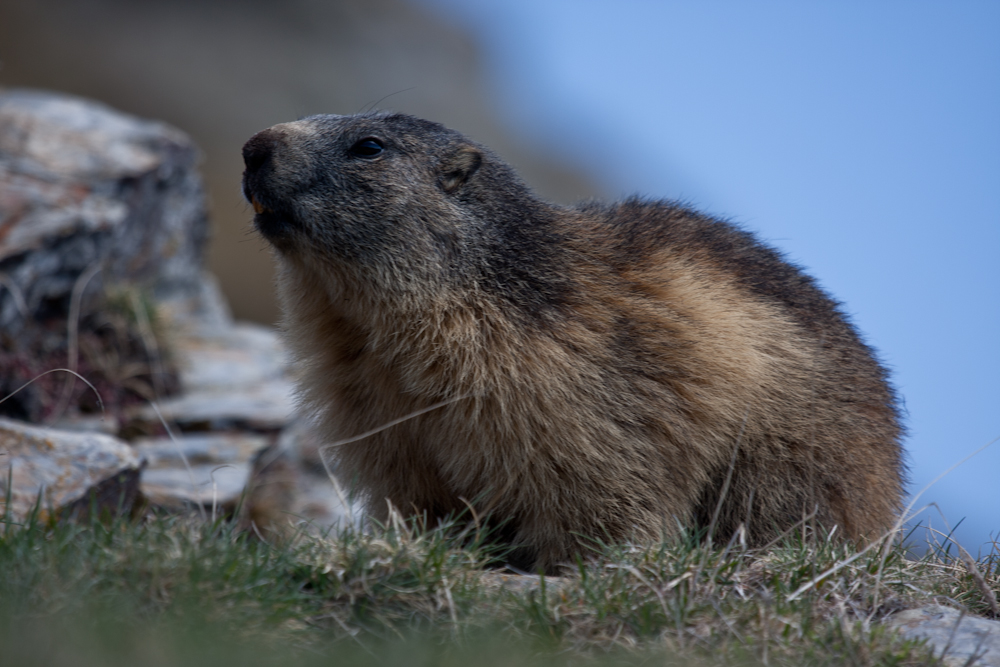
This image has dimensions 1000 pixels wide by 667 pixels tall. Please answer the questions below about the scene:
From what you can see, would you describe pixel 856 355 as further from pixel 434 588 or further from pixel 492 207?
pixel 434 588

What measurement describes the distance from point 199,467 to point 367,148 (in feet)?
13.0

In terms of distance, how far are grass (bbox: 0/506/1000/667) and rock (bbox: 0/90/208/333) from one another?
4.96 metres

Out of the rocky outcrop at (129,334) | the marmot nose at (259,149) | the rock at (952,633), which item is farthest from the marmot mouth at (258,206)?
the rock at (952,633)

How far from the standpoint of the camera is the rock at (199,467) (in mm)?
7156

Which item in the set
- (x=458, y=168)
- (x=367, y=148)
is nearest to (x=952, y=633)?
(x=458, y=168)

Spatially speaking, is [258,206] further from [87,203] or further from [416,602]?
[87,203]

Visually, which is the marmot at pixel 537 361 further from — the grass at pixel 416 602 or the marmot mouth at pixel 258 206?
the grass at pixel 416 602

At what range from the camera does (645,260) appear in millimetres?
5930

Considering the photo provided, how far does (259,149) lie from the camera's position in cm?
546

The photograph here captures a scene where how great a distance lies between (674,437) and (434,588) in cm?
196

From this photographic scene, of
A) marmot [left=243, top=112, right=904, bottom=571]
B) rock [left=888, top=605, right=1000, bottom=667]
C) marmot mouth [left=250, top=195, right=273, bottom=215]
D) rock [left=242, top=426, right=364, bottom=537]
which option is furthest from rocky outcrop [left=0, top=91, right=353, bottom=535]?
rock [left=888, top=605, right=1000, bottom=667]

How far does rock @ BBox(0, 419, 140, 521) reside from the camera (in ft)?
18.4

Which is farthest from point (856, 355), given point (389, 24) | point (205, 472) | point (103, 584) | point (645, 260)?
point (389, 24)

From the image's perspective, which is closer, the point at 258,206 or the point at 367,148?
the point at 258,206
